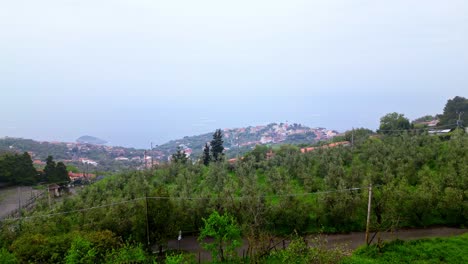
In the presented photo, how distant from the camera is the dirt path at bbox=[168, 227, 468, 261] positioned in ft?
59.1

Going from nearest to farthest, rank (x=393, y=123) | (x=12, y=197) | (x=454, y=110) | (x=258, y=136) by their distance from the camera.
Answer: (x=12, y=197) → (x=393, y=123) → (x=454, y=110) → (x=258, y=136)

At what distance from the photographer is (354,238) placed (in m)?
18.6

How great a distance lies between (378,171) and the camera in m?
23.7

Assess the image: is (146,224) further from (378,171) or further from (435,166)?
(435,166)

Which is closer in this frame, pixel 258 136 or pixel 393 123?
pixel 393 123

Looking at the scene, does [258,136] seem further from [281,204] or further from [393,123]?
[281,204]

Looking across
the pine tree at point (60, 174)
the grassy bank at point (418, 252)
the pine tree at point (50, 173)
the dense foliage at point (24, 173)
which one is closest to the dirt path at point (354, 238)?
the grassy bank at point (418, 252)

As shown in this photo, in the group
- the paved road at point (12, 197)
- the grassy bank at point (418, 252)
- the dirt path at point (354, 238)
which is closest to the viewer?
the grassy bank at point (418, 252)

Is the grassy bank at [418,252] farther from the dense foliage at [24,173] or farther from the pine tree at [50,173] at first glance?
the pine tree at [50,173]

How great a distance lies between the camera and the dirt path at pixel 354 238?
18.0 m

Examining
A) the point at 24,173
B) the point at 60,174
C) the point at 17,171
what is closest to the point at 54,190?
the point at 60,174

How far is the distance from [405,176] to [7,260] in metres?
22.3

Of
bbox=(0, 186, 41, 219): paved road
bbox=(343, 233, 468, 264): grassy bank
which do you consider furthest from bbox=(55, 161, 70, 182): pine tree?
bbox=(343, 233, 468, 264): grassy bank

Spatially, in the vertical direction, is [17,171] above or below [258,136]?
below
